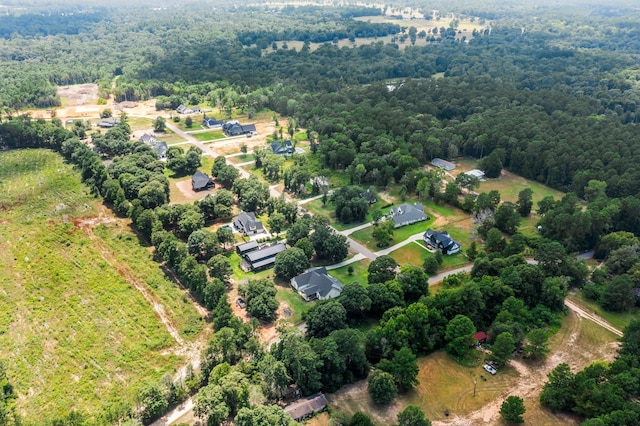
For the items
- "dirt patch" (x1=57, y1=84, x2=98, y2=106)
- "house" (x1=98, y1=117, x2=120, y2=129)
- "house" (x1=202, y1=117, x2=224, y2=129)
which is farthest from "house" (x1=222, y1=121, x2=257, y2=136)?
"dirt patch" (x1=57, y1=84, x2=98, y2=106)

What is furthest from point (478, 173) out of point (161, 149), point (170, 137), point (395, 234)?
point (170, 137)

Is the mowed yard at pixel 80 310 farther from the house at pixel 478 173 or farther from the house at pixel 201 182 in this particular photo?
the house at pixel 478 173

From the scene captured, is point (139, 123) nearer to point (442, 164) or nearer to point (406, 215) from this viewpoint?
point (442, 164)

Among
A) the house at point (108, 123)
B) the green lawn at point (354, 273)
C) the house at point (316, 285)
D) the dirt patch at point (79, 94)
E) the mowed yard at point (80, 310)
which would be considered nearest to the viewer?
the mowed yard at point (80, 310)

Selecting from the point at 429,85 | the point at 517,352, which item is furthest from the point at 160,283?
the point at 429,85

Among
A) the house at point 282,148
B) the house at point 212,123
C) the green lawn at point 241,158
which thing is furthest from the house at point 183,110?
the house at point 282,148

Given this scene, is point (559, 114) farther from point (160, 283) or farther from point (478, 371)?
point (160, 283)
